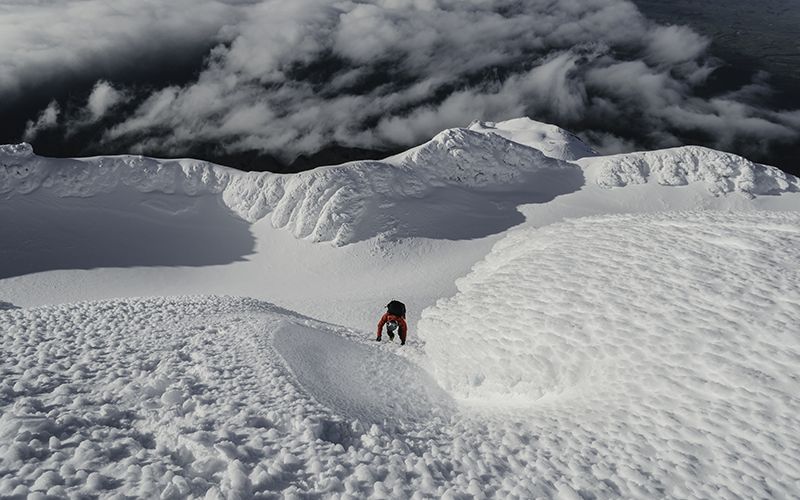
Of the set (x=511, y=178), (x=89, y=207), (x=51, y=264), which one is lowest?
(x=51, y=264)

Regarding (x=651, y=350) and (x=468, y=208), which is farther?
(x=468, y=208)

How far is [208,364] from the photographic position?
12.1 meters

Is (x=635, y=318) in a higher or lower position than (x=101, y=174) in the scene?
lower

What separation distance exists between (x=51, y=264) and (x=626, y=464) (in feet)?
207

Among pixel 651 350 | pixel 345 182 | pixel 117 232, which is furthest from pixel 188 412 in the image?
pixel 117 232

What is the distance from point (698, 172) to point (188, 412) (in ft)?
241

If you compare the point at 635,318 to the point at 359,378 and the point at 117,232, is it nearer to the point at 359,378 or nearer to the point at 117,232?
the point at 359,378

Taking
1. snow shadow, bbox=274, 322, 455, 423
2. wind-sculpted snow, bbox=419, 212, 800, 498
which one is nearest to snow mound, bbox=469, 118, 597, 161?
wind-sculpted snow, bbox=419, 212, 800, 498

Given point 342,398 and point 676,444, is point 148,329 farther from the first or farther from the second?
point 676,444

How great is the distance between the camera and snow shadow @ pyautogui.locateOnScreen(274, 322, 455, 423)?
11180 millimetres

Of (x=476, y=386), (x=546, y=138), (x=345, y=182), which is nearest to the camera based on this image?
(x=476, y=386)

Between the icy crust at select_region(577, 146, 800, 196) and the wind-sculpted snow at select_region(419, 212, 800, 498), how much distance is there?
163 feet

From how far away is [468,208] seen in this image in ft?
203

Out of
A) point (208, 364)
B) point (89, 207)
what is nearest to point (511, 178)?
point (89, 207)
